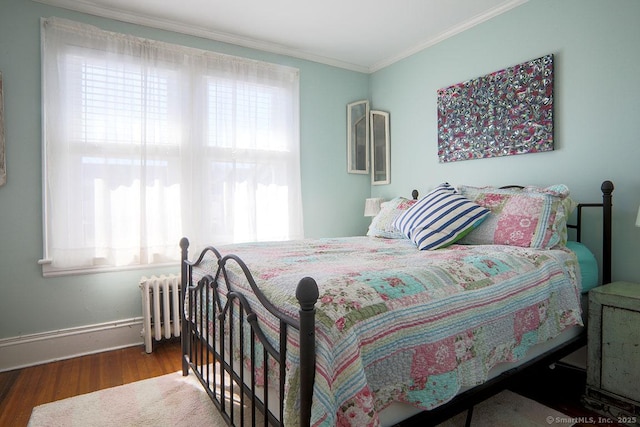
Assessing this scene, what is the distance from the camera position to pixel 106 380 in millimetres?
2279

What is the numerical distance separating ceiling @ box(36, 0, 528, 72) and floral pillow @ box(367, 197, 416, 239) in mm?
1446

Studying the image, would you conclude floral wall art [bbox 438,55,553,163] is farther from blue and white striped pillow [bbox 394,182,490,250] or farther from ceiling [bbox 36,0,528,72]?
blue and white striped pillow [bbox 394,182,490,250]

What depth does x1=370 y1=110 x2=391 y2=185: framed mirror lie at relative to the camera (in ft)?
12.4

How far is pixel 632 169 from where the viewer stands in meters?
2.09

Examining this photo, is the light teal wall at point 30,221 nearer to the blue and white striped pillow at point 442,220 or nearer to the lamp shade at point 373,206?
the lamp shade at point 373,206

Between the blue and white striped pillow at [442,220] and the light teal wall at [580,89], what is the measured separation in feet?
2.10

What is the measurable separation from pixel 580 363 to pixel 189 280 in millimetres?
2436

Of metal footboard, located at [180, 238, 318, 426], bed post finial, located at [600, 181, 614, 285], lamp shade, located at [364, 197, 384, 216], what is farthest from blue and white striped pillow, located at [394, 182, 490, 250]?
metal footboard, located at [180, 238, 318, 426]

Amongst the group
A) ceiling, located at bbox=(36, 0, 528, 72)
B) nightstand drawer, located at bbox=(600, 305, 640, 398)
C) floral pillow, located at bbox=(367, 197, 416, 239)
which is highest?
ceiling, located at bbox=(36, 0, 528, 72)

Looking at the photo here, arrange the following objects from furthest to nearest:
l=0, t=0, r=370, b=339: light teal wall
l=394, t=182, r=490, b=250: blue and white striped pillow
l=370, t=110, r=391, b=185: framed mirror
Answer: l=370, t=110, r=391, b=185: framed mirror, l=0, t=0, r=370, b=339: light teal wall, l=394, t=182, r=490, b=250: blue and white striped pillow

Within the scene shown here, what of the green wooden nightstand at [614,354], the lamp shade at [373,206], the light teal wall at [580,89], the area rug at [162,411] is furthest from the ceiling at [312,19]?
the area rug at [162,411]

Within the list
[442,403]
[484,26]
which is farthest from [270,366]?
[484,26]

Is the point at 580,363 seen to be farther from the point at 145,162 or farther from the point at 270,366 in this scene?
the point at 145,162

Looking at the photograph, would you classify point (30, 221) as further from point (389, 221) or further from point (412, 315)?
point (412, 315)
